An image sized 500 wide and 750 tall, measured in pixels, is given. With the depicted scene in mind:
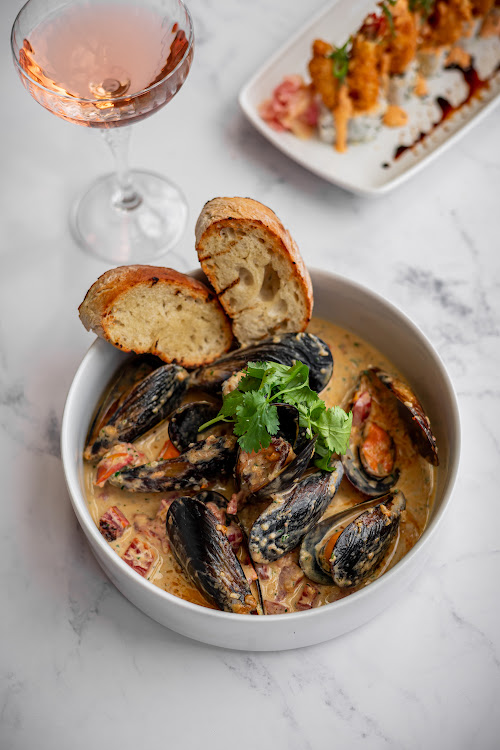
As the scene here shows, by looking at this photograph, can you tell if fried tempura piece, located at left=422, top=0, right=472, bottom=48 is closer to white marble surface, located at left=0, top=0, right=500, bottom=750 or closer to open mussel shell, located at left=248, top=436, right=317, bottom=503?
white marble surface, located at left=0, top=0, right=500, bottom=750

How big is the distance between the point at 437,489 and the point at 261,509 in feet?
1.29

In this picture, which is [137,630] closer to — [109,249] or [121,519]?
[121,519]

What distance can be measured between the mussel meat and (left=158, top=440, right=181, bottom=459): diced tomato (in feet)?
1.15

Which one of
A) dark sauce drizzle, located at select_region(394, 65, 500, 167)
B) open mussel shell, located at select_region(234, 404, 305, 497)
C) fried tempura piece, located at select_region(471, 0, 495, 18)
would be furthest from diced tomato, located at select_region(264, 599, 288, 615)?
fried tempura piece, located at select_region(471, 0, 495, 18)

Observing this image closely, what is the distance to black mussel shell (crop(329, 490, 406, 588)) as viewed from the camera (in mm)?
1444

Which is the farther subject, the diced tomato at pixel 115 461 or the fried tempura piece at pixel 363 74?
the fried tempura piece at pixel 363 74

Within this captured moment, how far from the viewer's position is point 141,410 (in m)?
1.61

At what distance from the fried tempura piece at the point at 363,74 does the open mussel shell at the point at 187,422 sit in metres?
1.14

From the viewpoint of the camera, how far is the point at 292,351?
1.65m

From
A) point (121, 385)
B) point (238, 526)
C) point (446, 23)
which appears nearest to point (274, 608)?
point (238, 526)

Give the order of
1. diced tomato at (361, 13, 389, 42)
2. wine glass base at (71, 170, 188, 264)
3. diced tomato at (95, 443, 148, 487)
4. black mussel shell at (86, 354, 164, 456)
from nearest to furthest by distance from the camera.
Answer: diced tomato at (95, 443, 148, 487)
black mussel shell at (86, 354, 164, 456)
wine glass base at (71, 170, 188, 264)
diced tomato at (361, 13, 389, 42)

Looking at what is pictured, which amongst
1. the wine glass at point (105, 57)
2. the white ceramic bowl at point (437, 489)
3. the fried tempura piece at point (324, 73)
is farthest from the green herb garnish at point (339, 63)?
the white ceramic bowl at point (437, 489)

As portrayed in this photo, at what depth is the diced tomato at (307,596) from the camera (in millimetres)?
1487

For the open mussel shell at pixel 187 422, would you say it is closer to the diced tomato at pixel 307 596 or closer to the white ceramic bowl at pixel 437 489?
the white ceramic bowl at pixel 437 489
